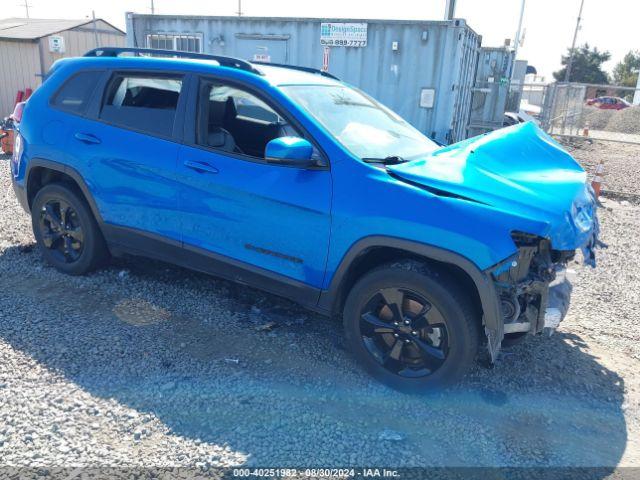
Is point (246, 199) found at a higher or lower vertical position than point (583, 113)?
higher

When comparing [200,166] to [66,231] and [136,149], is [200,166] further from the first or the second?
[66,231]

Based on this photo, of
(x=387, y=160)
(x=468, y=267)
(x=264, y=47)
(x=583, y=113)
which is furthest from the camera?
(x=583, y=113)

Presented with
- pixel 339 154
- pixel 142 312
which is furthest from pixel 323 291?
pixel 142 312

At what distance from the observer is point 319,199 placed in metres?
3.22

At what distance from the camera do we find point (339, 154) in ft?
10.6

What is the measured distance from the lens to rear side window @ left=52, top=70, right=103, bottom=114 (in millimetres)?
4238

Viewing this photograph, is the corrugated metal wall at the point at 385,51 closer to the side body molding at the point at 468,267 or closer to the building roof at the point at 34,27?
the side body molding at the point at 468,267

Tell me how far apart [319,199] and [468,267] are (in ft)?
3.18

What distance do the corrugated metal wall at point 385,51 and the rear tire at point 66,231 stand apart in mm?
6169

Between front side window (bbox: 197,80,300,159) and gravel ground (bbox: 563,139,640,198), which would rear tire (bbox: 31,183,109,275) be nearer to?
front side window (bbox: 197,80,300,159)

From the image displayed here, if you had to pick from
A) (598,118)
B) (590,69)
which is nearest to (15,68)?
(598,118)

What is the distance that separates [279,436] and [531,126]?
2.84 meters

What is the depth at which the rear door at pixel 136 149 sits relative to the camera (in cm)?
383

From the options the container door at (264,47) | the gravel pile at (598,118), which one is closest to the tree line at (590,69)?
the gravel pile at (598,118)
